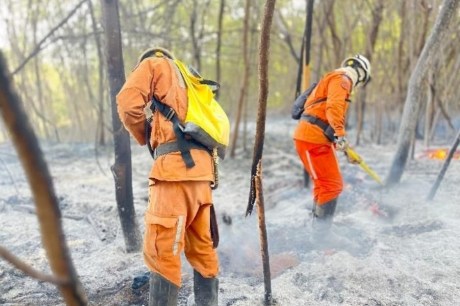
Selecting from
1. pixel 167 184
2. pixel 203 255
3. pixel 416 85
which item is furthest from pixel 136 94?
pixel 416 85

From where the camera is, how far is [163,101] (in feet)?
7.98

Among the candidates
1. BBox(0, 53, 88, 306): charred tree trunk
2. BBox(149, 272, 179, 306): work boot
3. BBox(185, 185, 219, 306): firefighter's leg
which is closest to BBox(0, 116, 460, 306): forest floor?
BBox(185, 185, 219, 306): firefighter's leg

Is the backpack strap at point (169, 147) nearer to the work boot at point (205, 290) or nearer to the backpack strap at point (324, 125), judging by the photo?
the work boot at point (205, 290)

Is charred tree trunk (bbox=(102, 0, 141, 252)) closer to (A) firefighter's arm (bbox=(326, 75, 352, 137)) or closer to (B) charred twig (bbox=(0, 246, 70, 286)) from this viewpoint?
(A) firefighter's arm (bbox=(326, 75, 352, 137))

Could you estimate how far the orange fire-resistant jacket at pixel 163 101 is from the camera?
7.80ft

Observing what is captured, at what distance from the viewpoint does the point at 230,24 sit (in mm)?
14734

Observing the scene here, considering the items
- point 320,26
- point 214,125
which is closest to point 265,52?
point 214,125

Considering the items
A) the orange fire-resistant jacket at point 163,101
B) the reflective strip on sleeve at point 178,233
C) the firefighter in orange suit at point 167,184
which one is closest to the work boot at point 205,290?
the firefighter in orange suit at point 167,184

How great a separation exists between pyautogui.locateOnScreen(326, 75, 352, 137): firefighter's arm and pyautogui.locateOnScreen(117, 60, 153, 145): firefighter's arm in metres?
1.94

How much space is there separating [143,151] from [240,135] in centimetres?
325

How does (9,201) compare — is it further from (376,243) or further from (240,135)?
(240,135)

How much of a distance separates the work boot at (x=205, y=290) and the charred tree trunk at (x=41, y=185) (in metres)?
1.93

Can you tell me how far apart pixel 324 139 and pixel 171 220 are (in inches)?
82.6

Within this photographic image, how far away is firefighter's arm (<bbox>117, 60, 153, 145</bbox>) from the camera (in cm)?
238
